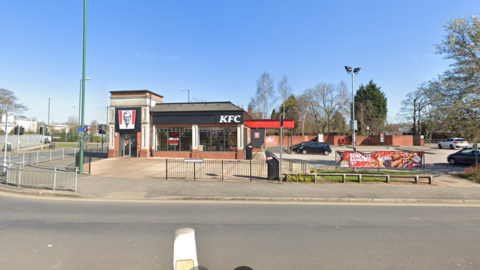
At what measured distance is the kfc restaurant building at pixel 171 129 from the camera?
2103 centimetres

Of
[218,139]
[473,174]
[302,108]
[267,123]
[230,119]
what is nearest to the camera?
[473,174]

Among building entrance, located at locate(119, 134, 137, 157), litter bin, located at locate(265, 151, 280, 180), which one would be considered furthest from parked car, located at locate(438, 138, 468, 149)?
building entrance, located at locate(119, 134, 137, 157)

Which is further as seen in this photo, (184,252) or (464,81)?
(464,81)

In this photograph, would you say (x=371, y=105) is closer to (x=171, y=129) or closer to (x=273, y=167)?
(x=171, y=129)

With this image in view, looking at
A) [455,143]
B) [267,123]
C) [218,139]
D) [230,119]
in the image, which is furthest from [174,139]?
[455,143]

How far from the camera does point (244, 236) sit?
4898 mm

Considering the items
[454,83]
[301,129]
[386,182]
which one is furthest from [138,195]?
[301,129]

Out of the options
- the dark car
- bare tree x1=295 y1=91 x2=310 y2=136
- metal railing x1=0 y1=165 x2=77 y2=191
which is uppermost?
bare tree x1=295 y1=91 x2=310 y2=136

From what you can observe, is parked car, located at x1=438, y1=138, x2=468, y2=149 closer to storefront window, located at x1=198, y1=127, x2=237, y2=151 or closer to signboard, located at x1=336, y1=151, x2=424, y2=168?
signboard, located at x1=336, y1=151, x2=424, y2=168

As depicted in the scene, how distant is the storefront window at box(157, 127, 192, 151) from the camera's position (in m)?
21.7

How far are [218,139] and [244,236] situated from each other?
656 inches

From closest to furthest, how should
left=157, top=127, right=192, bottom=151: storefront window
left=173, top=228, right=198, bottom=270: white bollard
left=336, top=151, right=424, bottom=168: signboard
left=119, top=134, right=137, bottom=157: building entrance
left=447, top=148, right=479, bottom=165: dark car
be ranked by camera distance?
left=173, top=228, right=198, bottom=270: white bollard → left=336, top=151, right=424, bottom=168: signboard → left=447, top=148, right=479, bottom=165: dark car → left=157, top=127, right=192, bottom=151: storefront window → left=119, top=134, right=137, bottom=157: building entrance

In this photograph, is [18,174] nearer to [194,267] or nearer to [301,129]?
[194,267]

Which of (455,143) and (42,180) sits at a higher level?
(455,143)
